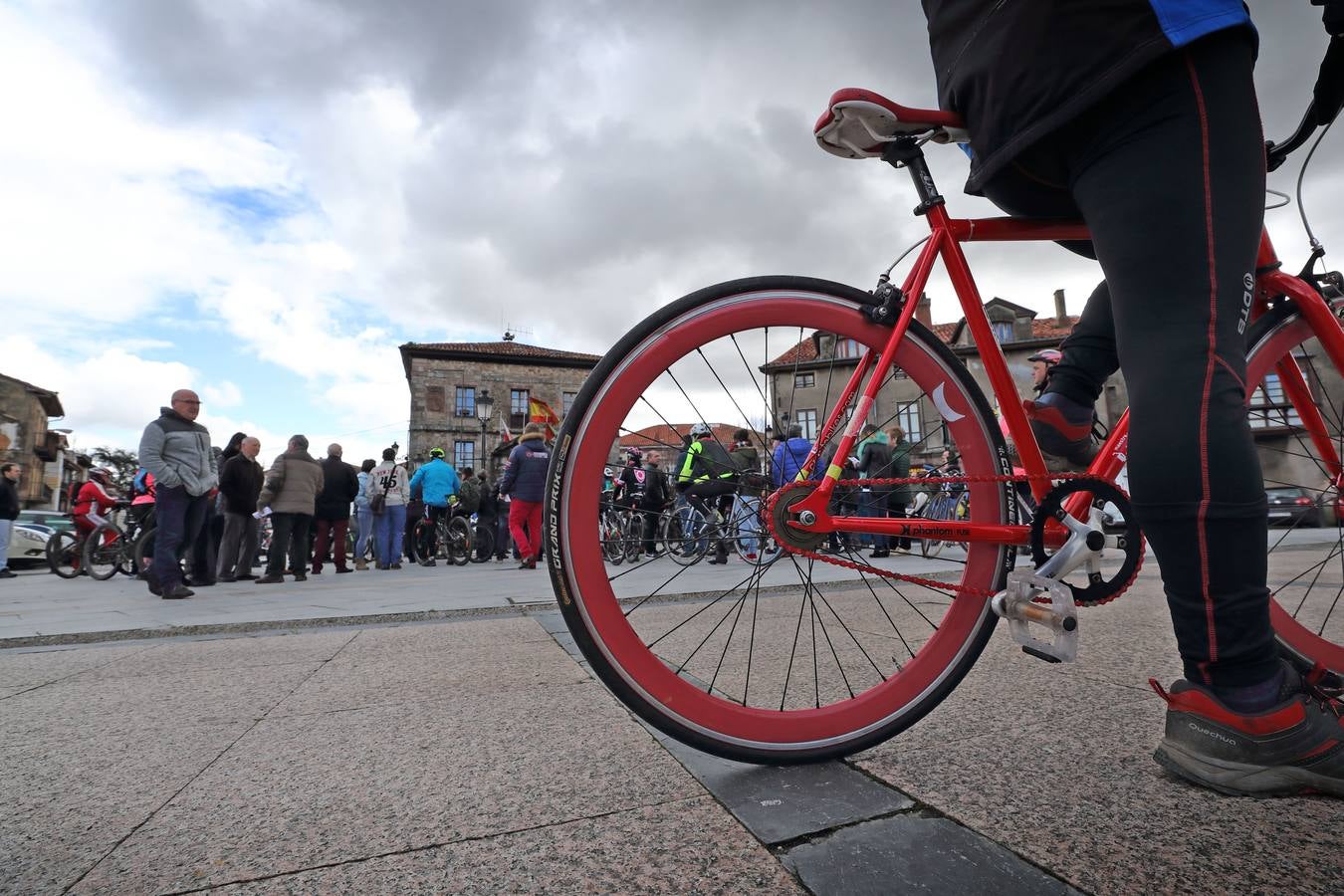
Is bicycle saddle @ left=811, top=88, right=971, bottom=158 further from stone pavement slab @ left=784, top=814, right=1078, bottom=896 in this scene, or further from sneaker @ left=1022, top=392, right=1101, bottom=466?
stone pavement slab @ left=784, top=814, right=1078, bottom=896

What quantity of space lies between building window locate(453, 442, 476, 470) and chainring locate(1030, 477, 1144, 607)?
132 feet

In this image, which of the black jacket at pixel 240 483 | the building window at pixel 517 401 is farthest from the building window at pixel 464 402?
the black jacket at pixel 240 483

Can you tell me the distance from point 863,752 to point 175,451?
621 cm

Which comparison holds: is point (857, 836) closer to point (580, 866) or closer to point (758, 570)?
point (580, 866)

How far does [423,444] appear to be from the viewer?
39.4 metres

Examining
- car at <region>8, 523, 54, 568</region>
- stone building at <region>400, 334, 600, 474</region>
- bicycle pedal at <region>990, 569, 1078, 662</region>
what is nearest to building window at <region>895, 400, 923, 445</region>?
bicycle pedal at <region>990, 569, 1078, 662</region>

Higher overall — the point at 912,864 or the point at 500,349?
the point at 500,349

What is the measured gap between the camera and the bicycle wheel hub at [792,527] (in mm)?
1328

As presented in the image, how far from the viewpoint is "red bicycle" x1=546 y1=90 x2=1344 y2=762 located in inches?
47.5

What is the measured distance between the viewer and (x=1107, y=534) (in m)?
1.34

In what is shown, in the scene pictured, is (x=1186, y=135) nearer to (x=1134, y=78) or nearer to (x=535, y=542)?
(x=1134, y=78)

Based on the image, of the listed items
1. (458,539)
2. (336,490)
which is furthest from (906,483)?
(458,539)

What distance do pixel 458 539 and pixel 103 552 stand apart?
4.42 m

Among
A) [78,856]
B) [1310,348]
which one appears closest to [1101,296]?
[1310,348]
